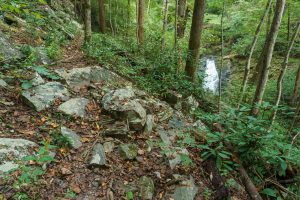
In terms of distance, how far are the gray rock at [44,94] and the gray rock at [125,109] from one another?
84cm

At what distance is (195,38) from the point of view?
7258 millimetres

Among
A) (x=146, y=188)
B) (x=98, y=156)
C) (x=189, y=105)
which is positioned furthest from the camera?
(x=189, y=105)

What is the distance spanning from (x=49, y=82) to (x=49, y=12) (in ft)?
22.2

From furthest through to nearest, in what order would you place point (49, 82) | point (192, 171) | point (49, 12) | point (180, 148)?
point (49, 12) → point (49, 82) → point (180, 148) → point (192, 171)

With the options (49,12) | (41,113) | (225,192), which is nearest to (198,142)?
(225,192)

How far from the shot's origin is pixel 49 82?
4773 millimetres

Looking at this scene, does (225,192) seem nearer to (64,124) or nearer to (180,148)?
(180,148)

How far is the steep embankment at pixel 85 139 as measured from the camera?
3031 millimetres

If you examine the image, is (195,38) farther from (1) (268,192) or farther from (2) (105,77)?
(1) (268,192)

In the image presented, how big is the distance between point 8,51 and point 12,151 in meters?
3.03

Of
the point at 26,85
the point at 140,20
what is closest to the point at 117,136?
the point at 26,85

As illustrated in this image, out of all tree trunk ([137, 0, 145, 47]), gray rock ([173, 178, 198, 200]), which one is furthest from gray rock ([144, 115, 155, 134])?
tree trunk ([137, 0, 145, 47])

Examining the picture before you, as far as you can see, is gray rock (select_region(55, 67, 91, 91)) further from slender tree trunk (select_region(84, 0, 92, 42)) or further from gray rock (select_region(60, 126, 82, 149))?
slender tree trunk (select_region(84, 0, 92, 42))

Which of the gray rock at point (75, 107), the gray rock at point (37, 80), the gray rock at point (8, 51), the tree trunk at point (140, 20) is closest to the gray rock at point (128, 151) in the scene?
the gray rock at point (75, 107)
